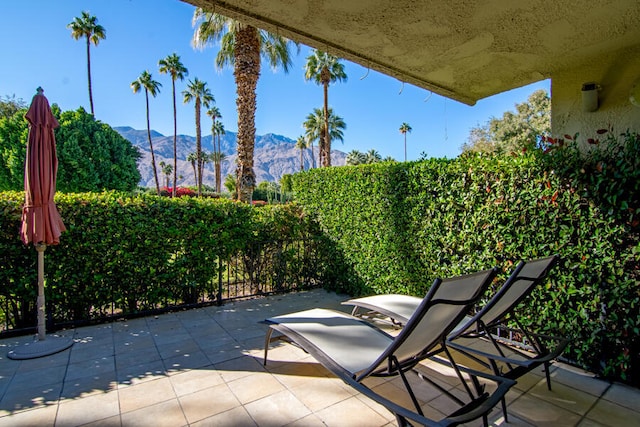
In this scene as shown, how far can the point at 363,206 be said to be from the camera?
5996 millimetres

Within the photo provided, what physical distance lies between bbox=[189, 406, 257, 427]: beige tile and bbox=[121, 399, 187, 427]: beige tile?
154 mm

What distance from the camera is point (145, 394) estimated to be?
281 cm

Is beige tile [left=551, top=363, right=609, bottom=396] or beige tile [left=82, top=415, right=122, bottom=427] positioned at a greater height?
beige tile [left=82, top=415, right=122, bottom=427]

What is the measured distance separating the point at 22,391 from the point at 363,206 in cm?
503

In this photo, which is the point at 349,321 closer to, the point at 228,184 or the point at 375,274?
the point at 375,274

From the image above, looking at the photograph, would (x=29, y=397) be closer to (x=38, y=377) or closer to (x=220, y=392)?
(x=38, y=377)

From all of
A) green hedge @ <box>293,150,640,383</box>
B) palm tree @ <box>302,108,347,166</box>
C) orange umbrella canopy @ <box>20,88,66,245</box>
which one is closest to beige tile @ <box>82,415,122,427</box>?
orange umbrella canopy @ <box>20,88,66,245</box>

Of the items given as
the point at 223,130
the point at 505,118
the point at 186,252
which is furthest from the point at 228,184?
the point at 186,252

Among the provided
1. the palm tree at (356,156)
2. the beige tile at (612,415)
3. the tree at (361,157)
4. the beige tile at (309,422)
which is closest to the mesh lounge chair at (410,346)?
the beige tile at (309,422)

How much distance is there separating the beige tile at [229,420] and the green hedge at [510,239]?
314 centimetres

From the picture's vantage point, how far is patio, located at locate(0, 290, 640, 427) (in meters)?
2.46

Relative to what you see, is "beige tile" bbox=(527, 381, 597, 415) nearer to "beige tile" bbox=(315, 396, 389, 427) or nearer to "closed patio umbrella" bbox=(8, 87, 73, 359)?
"beige tile" bbox=(315, 396, 389, 427)

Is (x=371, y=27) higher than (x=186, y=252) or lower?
higher

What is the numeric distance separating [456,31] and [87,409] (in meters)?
4.74
